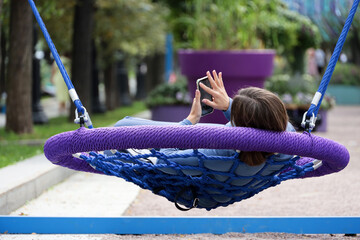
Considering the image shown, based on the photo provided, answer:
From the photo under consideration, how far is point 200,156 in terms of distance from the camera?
3.33 metres

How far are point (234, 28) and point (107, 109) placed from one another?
9.47 meters

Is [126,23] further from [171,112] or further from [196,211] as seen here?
[196,211]

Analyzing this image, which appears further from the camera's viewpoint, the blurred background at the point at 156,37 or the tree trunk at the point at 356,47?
the tree trunk at the point at 356,47

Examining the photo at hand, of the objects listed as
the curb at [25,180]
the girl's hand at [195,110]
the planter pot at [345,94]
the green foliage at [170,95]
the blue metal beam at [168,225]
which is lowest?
the planter pot at [345,94]

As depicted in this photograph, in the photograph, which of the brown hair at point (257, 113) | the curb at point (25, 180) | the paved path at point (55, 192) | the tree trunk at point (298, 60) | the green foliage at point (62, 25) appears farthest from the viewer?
the tree trunk at point (298, 60)

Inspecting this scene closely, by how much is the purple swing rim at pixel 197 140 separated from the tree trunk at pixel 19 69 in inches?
294

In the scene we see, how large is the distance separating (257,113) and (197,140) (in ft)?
1.04

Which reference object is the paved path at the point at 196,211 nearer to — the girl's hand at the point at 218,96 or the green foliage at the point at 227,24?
the girl's hand at the point at 218,96

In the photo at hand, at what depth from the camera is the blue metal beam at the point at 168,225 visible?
391 cm

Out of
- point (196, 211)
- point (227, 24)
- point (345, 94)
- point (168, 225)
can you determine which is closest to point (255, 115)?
point (168, 225)

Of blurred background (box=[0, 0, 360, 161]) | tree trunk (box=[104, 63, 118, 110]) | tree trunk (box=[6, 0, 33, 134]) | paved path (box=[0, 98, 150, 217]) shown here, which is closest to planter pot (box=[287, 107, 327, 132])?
blurred background (box=[0, 0, 360, 161])

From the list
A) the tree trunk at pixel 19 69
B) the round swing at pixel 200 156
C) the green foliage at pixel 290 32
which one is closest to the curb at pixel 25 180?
the round swing at pixel 200 156

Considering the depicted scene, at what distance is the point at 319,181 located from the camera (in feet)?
24.7

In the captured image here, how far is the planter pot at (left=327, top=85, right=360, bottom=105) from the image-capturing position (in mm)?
30344
